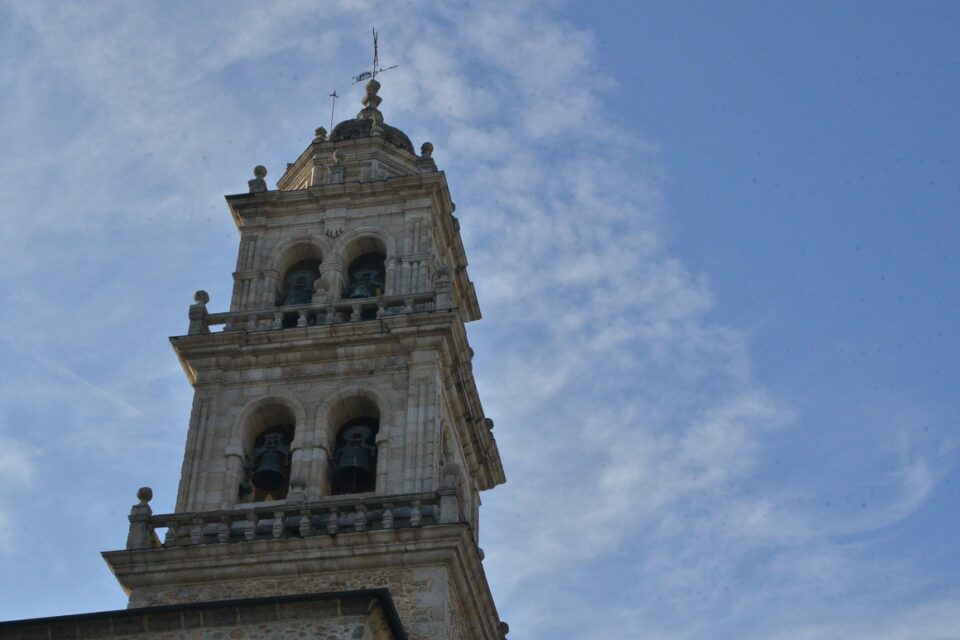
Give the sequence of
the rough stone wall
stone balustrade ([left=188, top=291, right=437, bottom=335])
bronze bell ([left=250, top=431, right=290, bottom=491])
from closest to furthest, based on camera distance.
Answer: the rough stone wall
bronze bell ([left=250, top=431, right=290, bottom=491])
stone balustrade ([left=188, top=291, right=437, bottom=335])

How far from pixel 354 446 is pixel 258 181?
25.5ft

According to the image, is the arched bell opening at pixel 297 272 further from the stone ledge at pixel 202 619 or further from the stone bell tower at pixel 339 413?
the stone ledge at pixel 202 619

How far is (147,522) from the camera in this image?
29.0m

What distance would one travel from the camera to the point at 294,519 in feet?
93.8

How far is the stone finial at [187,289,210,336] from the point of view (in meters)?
32.7

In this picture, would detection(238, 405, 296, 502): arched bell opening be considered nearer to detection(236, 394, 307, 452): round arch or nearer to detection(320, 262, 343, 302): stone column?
detection(236, 394, 307, 452): round arch

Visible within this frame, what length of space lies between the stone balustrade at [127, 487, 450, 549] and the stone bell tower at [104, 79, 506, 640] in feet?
0.11

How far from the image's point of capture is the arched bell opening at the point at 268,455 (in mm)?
30891

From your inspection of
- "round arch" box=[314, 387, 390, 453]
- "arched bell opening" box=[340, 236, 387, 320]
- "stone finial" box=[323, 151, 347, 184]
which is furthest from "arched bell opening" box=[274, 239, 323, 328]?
"round arch" box=[314, 387, 390, 453]

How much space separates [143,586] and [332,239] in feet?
30.7

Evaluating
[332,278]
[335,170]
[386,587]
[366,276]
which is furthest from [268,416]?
[335,170]

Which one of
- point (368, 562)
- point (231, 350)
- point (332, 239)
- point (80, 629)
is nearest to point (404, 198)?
point (332, 239)

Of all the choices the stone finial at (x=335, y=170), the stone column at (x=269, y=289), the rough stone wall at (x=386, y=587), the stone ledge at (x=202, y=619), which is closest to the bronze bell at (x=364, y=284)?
→ the stone column at (x=269, y=289)

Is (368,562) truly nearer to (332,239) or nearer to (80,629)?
(80,629)
